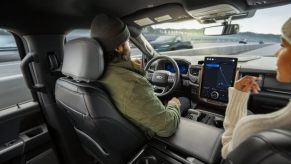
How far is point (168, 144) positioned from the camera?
158 centimetres

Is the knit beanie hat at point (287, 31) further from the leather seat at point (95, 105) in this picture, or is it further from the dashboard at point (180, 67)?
the dashboard at point (180, 67)

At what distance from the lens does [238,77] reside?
A: 7.29ft

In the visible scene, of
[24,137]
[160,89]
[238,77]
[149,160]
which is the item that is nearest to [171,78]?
[160,89]

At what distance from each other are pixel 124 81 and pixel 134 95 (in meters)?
0.11

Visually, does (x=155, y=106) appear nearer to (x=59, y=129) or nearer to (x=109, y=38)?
(x=109, y=38)

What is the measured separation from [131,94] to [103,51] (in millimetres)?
333

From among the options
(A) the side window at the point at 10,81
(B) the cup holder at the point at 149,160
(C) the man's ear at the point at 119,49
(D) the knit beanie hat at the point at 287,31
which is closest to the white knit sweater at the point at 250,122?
(D) the knit beanie hat at the point at 287,31

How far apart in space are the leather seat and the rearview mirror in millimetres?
1381

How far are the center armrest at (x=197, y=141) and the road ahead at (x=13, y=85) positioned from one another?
1113mm

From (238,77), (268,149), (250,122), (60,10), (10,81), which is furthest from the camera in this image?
(10,81)

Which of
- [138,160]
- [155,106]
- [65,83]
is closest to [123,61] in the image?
[155,106]

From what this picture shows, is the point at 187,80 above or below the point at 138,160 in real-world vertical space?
above

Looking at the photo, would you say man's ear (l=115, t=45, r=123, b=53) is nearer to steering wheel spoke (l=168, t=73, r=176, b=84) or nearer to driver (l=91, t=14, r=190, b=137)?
driver (l=91, t=14, r=190, b=137)

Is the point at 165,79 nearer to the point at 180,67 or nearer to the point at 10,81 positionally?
the point at 180,67
